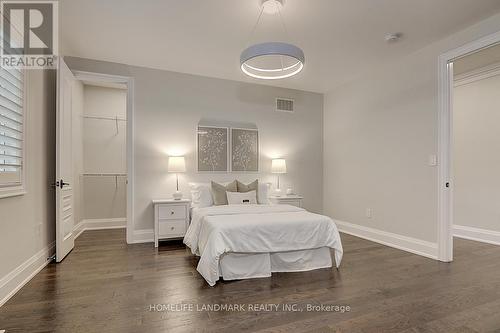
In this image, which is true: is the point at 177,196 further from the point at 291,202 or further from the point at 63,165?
the point at 291,202

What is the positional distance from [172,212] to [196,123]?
4.99 feet

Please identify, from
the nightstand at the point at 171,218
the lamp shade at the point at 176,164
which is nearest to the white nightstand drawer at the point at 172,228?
the nightstand at the point at 171,218

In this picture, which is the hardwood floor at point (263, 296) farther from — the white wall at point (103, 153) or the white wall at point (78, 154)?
the white wall at point (103, 153)

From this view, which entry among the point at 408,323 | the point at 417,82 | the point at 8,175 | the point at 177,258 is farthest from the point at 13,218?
the point at 417,82

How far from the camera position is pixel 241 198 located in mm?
4086

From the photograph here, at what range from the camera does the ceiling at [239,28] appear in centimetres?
267

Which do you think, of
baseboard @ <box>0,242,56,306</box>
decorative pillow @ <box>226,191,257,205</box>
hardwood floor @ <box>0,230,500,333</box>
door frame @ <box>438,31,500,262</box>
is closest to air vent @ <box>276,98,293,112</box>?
decorative pillow @ <box>226,191,257,205</box>

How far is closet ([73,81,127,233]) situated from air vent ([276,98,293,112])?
2940mm

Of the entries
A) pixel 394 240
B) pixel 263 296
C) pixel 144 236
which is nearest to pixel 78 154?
pixel 144 236

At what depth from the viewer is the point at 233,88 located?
4.81 m

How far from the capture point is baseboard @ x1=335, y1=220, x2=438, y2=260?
3486mm

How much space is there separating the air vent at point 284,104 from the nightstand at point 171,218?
2.45 meters

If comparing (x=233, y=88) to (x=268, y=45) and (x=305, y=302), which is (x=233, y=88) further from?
(x=305, y=302)

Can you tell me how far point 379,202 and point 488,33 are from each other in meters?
2.46
